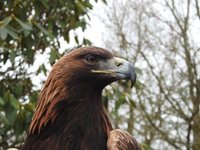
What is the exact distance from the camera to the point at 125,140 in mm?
3873

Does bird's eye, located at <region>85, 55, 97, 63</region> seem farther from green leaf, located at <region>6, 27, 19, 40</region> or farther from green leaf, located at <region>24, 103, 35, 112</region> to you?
green leaf, located at <region>24, 103, 35, 112</region>

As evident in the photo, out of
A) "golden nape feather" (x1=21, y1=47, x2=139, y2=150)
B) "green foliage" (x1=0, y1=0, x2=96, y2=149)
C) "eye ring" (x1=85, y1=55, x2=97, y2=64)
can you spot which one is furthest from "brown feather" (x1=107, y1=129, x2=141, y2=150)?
"green foliage" (x1=0, y1=0, x2=96, y2=149)

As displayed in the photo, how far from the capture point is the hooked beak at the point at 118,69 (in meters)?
3.80

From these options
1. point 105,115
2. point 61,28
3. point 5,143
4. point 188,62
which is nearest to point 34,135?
point 105,115

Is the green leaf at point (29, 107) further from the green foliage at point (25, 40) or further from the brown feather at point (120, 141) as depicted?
the brown feather at point (120, 141)

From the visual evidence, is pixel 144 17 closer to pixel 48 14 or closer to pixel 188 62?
pixel 188 62

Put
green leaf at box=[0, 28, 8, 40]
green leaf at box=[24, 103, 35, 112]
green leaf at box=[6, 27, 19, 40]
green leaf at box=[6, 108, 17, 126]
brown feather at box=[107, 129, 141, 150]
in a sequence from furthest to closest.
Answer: green leaf at box=[24, 103, 35, 112] < green leaf at box=[6, 108, 17, 126] < green leaf at box=[6, 27, 19, 40] < green leaf at box=[0, 28, 8, 40] < brown feather at box=[107, 129, 141, 150]

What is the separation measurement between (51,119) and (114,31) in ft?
47.0

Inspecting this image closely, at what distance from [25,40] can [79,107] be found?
258cm

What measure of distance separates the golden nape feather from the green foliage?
146 centimetres

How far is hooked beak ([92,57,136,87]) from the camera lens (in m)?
3.80

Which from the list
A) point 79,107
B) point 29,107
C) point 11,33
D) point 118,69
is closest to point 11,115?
point 29,107

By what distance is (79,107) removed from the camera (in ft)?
12.6

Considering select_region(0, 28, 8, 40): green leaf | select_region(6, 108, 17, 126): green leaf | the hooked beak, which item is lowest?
select_region(6, 108, 17, 126): green leaf
